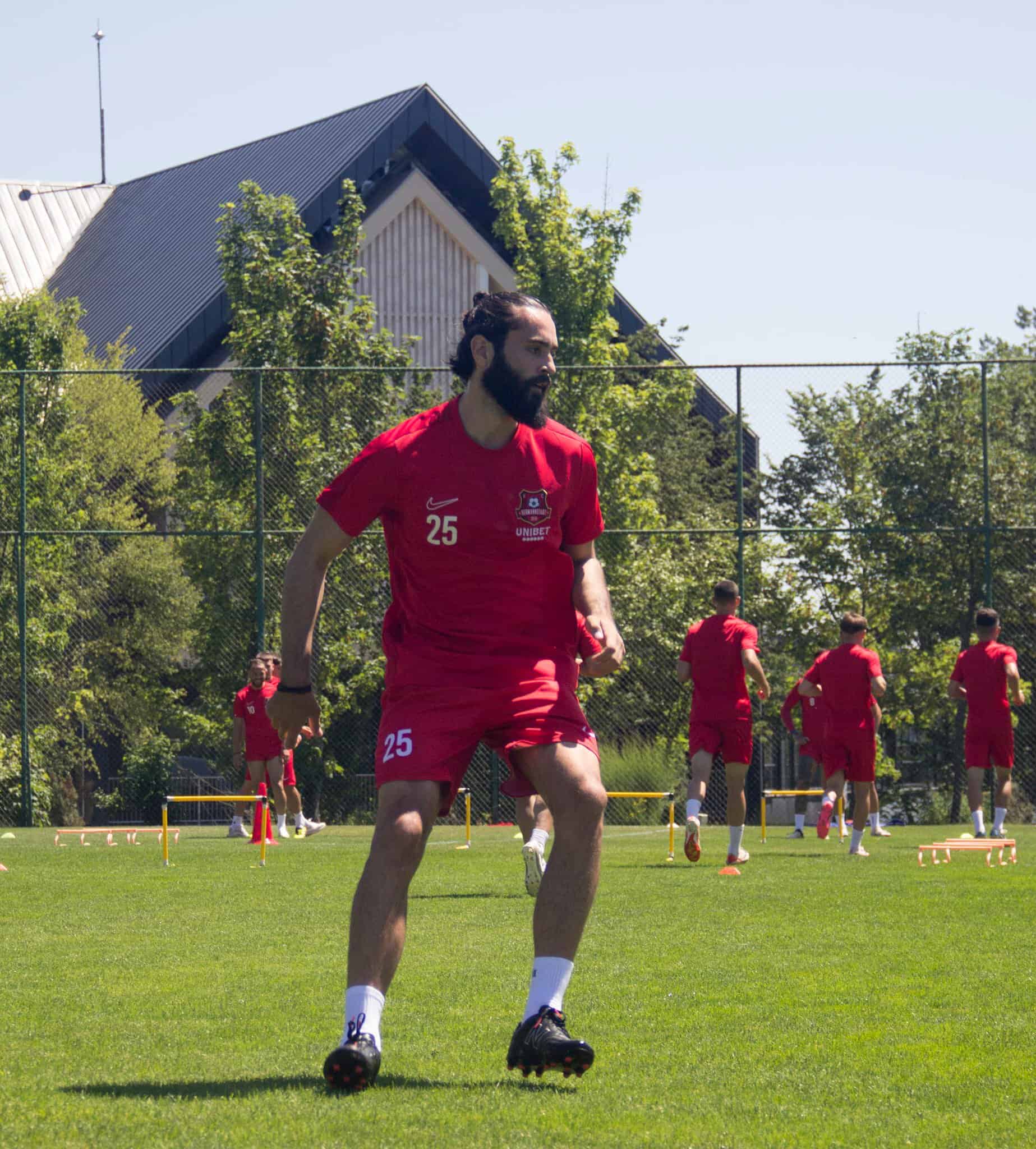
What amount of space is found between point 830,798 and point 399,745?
1262 centimetres

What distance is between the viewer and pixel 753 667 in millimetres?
13328

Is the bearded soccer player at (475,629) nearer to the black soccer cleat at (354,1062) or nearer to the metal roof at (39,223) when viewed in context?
the black soccer cleat at (354,1062)

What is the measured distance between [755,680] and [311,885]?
3768mm

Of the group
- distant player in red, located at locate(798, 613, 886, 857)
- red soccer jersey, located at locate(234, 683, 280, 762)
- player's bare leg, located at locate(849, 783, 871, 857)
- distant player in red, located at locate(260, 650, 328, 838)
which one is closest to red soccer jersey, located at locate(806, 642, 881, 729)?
distant player in red, located at locate(798, 613, 886, 857)

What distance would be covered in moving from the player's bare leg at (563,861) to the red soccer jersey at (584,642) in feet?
0.82

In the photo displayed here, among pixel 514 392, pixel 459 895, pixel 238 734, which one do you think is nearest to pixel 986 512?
pixel 238 734

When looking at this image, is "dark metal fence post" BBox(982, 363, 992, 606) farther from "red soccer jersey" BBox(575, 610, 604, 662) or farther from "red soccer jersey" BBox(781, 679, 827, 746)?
"red soccer jersey" BBox(575, 610, 604, 662)

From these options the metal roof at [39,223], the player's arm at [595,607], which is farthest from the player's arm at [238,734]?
the metal roof at [39,223]

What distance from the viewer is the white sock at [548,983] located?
14.6 feet

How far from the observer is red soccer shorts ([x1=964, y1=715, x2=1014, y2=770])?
1686 centimetres

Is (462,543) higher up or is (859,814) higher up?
(462,543)

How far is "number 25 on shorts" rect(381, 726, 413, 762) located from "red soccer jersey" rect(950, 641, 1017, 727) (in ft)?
42.4

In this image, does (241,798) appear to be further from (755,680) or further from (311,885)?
(755,680)

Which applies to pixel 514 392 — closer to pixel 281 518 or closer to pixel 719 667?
pixel 719 667
